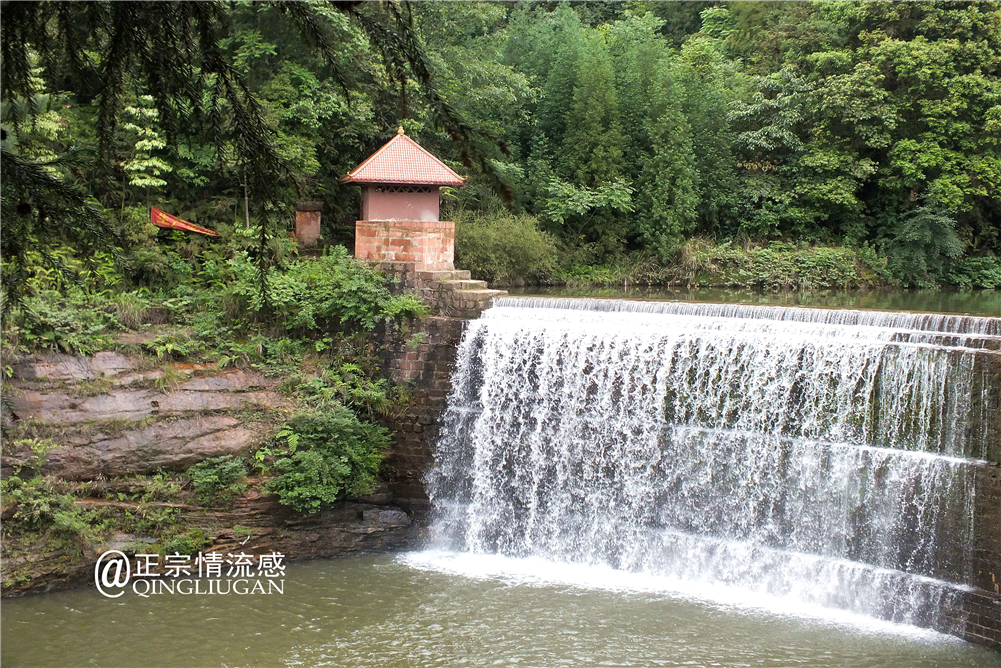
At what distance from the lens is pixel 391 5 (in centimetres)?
251

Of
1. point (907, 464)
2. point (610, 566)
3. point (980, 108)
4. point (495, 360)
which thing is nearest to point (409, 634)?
point (610, 566)

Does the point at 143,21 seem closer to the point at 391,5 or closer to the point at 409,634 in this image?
the point at 391,5

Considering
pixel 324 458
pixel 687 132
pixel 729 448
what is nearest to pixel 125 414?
pixel 324 458

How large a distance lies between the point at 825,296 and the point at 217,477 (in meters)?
12.3

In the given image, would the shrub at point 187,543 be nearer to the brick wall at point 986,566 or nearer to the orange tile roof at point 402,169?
the orange tile roof at point 402,169

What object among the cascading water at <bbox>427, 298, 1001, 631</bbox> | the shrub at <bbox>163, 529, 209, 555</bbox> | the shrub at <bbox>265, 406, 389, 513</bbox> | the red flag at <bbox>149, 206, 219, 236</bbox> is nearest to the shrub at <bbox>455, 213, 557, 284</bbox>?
the red flag at <bbox>149, 206, 219, 236</bbox>

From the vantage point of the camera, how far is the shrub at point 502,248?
17625mm

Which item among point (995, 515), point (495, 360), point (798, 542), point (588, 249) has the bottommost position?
point (798, 542)

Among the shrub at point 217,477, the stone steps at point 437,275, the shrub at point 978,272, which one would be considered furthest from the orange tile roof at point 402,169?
the shrub at point 978,272

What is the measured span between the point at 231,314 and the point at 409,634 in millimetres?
5278

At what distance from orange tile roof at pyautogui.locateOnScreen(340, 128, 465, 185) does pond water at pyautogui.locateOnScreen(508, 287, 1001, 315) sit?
4636 mm

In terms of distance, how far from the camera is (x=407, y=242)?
1203 centimetres

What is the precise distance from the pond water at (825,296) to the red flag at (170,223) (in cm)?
603

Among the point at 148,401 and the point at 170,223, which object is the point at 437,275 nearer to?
the point at 148,401
